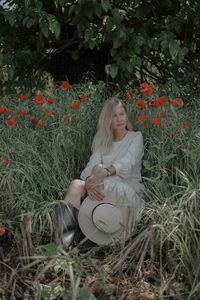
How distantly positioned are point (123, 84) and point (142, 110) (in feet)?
4.43

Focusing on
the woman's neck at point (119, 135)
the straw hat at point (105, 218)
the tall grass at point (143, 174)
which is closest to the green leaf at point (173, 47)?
the tall grass at point (143, 174)

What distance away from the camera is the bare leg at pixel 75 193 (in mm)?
2979

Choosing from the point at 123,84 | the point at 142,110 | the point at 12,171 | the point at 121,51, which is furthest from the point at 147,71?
the point at 12,171

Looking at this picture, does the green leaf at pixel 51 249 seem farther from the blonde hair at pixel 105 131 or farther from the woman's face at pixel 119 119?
the woman's face at pixel 119 119

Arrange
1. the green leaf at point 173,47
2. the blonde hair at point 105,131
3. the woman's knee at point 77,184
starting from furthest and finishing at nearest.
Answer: the green leaf at point 173,47, the blonde hair at point 105,131, the woman's knee at point 77,184

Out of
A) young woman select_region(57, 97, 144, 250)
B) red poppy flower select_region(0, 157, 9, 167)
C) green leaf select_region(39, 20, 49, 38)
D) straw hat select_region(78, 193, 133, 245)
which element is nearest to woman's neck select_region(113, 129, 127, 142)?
young woman select_region(57, 97, 144, 250)

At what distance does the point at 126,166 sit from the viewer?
313 cm

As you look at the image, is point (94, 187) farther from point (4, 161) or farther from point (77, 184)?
point (4, 161)

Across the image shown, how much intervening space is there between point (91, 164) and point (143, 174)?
0.35 m

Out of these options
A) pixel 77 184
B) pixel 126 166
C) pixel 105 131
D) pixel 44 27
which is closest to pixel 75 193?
pixel 77 184

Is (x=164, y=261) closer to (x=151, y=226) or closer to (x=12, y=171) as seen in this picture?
(x=151, y=226)

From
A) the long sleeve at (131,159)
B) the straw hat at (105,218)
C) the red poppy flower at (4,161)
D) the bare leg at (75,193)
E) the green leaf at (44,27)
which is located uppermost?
the green leaf at (44,27)

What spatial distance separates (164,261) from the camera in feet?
8.43

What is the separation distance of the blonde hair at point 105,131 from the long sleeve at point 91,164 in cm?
6
